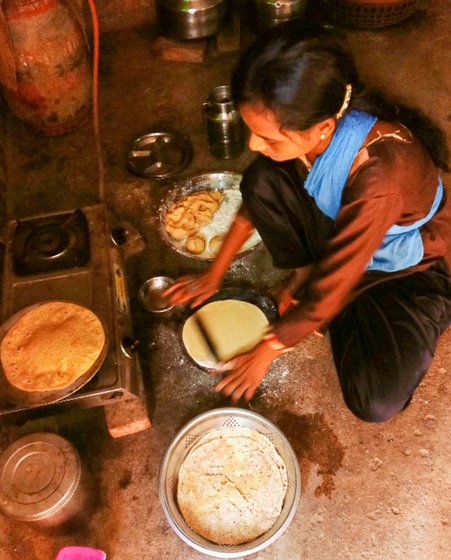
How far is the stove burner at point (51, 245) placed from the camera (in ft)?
6.19

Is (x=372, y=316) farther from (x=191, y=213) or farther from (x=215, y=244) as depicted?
(x=191, y=213)

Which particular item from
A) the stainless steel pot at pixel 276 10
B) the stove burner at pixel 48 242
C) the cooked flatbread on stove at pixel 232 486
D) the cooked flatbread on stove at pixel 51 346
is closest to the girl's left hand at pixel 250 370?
the cooked flatbread on stove at pixel 232 486

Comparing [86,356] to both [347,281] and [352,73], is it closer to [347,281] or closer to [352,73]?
[347,281]

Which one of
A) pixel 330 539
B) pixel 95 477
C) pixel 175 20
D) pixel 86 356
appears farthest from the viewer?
pixel 175 20

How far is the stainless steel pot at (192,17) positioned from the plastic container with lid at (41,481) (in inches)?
118

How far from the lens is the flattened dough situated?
2025 millimetres

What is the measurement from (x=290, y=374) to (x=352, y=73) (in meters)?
1.27

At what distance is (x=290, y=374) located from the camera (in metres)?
2.09

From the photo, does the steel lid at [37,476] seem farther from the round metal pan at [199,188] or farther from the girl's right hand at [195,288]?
the round metal pan at [199,188]

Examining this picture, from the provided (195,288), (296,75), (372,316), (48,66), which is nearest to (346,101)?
(296,75)

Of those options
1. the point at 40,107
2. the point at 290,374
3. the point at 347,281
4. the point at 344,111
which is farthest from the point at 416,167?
the point at 40,107

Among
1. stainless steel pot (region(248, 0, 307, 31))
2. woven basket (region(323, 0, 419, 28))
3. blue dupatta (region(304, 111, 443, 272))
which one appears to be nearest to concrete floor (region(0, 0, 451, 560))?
blue dupatta (region(304, 111, 443, 272))

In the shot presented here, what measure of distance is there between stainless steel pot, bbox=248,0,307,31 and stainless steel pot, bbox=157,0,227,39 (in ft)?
0.87

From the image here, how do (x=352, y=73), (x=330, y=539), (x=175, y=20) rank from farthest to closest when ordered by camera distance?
(x=175, y=20)
(x=330, y=539)
(x=352, y=73)
